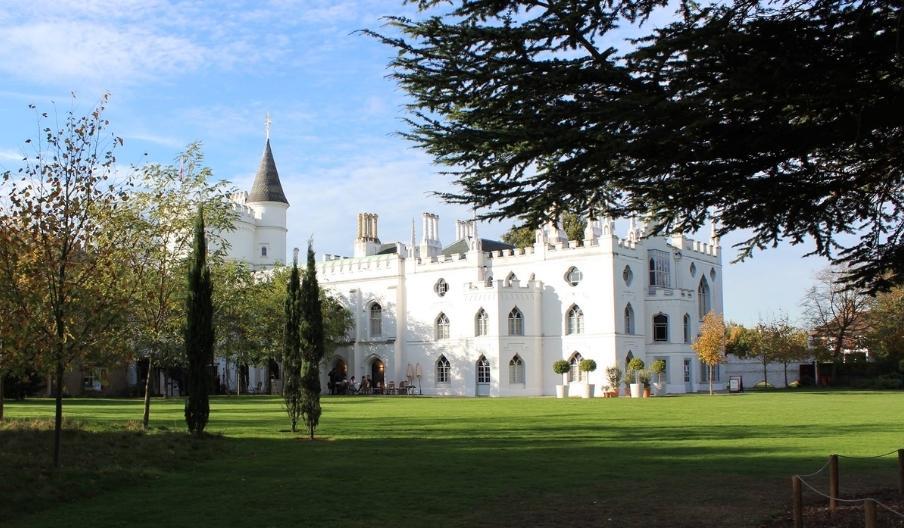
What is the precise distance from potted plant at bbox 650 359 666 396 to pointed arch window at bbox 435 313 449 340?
42.3ft

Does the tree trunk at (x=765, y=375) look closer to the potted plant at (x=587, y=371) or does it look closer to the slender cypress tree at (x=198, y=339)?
the potted plant at (x=587, y=371)

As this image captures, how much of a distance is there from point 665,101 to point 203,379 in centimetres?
1431

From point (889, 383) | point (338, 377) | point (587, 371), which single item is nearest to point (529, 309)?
point (587, 371)

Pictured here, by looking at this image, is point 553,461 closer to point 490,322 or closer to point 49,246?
point 49,246

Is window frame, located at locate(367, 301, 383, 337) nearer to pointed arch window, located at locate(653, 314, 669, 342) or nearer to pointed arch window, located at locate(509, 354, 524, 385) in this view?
pointed arch window, located at locate(509, 354, 524, 385)

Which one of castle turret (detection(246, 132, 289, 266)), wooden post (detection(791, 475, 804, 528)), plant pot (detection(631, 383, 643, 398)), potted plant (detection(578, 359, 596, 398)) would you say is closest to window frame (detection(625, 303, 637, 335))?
potted plant (detection(578, 359, 596, 398))

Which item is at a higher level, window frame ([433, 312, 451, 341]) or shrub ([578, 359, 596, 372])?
window frame ([433, 312, 451, 341])

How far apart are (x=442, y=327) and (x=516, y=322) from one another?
17.0 feet

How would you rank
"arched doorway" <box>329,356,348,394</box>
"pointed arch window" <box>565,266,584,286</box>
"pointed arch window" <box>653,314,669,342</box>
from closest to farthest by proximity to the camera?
"pointed arch window" <box>565,266,584,286</box>, "pointed arch window" <box>653,314,669,342</box>, "arched doorway" <box>329,356,348,394</box>

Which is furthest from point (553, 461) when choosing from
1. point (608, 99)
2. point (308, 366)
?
point (608, 99)

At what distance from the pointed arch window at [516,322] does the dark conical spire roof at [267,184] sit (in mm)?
23583

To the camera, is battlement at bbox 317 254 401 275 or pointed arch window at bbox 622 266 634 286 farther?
battlement at bbox 317 254 401 275

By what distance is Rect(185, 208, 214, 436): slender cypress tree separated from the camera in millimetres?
19312

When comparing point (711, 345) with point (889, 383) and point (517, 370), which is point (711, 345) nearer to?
point (517, 370)
